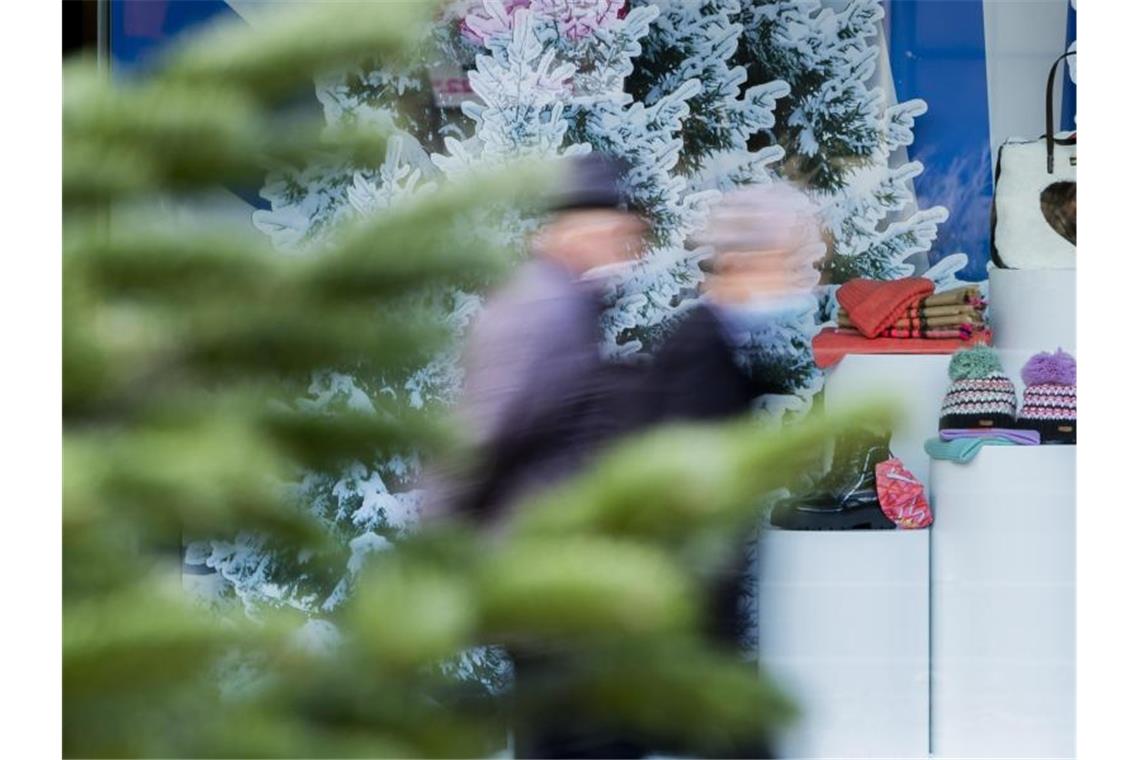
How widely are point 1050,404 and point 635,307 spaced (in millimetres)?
870

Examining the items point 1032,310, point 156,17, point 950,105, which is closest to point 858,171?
point 950,105

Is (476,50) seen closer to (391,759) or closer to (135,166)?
(135,166)

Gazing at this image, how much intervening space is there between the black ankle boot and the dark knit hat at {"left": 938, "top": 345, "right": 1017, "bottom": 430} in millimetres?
173

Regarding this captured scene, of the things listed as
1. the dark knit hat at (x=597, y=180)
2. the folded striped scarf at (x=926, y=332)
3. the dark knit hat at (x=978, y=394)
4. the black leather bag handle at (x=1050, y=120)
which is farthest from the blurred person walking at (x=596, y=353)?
the black leather bag handle at (x=1050, y=120)

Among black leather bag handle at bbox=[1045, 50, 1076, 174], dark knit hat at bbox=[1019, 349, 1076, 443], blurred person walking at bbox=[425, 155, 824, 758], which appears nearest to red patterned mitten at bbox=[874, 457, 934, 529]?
dark knit hat at bbox=[1019, 349, 1076, 443]

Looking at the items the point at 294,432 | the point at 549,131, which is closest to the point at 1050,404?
the point at 549,131

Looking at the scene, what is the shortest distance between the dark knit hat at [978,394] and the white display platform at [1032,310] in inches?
1.4

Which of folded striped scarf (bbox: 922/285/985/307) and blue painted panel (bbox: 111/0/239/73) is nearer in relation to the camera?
blue painted panel (bbox: 111/0/239/73)

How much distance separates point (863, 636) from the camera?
319 centimetres

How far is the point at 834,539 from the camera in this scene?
319 centimetres

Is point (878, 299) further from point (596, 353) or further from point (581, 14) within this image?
point (596, 353)

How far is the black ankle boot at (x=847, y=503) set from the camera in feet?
9.55

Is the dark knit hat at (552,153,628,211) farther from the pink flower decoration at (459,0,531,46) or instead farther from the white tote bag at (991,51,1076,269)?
the white tote bag at (991,51,1076,269)

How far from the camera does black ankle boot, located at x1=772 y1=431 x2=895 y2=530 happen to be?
9.55 feet
